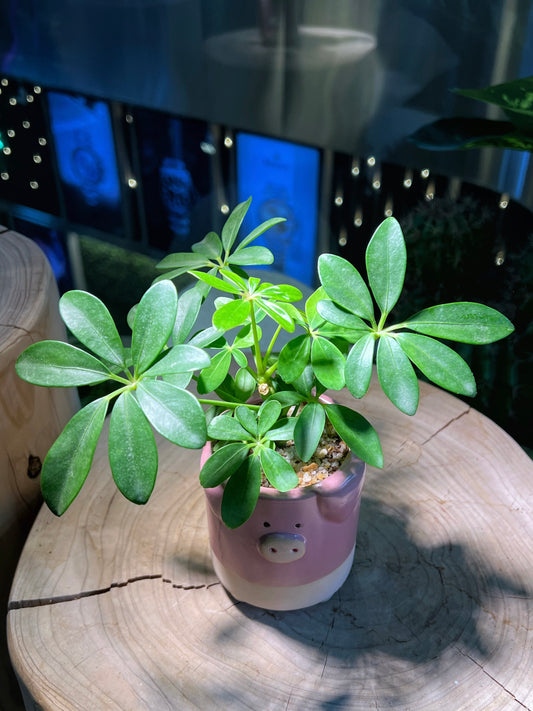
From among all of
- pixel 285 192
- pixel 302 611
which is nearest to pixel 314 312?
pixel 302 611

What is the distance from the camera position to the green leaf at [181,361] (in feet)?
1.96

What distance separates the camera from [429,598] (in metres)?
0.86

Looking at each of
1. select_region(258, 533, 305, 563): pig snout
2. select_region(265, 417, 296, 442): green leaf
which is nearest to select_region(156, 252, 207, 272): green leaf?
select_region(265, 417, 296, 442): green leaf

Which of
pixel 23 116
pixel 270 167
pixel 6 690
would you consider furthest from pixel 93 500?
pixel 23 116

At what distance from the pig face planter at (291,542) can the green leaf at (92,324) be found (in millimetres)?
206

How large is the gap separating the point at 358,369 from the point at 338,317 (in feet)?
0.20

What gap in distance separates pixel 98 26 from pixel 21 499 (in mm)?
1897

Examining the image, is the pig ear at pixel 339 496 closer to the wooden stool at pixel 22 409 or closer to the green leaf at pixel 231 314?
the green leaf at pixel 231 314

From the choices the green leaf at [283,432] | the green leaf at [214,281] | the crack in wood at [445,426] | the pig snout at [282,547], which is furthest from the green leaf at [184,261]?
the crack in wood at [445,426]

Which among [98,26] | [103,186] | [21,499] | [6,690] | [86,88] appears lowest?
[6,690]

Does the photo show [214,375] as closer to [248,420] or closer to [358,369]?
[248,420]

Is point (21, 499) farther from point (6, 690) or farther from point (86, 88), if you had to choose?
point (86, 88)

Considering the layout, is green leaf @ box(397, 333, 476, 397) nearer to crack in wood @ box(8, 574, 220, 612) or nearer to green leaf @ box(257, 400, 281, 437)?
green leaf @ box(257, 400, 281, 437)

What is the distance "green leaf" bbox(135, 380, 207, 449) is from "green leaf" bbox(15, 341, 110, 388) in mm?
56
